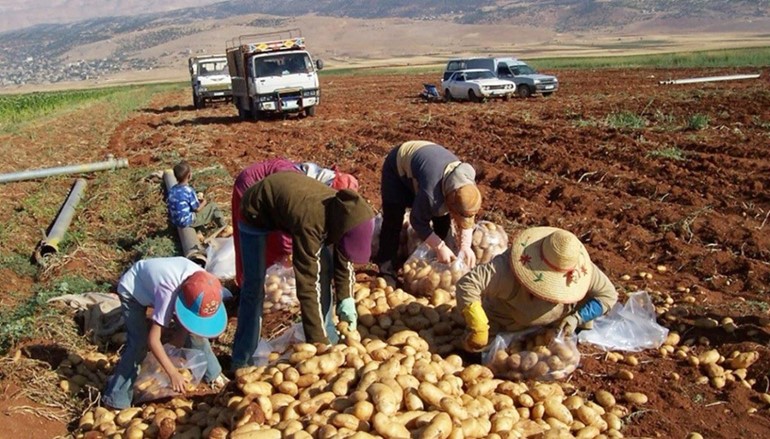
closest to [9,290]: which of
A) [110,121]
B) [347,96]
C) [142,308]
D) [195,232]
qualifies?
[195,232]

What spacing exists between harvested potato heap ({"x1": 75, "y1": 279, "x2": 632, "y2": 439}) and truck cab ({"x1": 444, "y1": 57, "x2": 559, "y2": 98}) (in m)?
19.3

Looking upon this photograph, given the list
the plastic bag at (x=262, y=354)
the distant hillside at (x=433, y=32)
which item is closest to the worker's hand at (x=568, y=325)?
the plastic bag at (x=262, y=354)

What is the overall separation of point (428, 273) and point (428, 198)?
2.66ft

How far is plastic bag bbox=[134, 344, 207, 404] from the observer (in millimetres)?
4216

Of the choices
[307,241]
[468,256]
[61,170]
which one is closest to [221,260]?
[468,256]

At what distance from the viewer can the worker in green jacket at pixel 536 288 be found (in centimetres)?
412

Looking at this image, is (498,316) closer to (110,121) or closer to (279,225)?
(279,225)

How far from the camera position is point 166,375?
4.24 m

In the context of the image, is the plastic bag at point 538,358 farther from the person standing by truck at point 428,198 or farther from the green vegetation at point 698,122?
the green vegetation at point 698,122

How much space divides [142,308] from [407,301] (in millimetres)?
1896

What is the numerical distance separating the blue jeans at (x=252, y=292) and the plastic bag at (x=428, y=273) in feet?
3.76

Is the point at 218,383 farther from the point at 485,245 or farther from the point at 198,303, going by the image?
the point at 485,245

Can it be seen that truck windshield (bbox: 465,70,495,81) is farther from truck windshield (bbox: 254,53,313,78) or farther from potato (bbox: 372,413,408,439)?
potato (bbox: 372,413,408,439)

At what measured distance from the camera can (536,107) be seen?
18.9 metres
